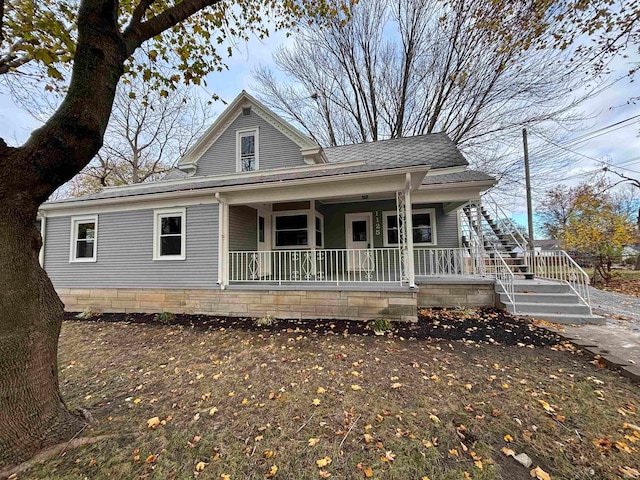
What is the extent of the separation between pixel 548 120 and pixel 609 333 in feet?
45.4

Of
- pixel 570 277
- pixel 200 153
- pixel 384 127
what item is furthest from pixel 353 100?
pixel 570 277

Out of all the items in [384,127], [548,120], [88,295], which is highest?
[384,127]

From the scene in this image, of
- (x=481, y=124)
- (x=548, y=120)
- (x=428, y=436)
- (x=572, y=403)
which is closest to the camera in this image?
(x=428, y=436)

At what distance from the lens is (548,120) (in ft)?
46.0

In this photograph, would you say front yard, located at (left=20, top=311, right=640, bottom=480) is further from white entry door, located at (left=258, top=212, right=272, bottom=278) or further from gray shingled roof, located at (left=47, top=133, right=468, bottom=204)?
gray shingled roof, located at (left=47, top=133, right=468, bottom=204)

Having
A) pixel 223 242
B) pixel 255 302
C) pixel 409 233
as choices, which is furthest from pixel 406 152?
pixel 255 302

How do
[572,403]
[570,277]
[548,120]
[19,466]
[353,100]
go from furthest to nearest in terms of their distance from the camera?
[353,100] < [548,120] < [570,277] < [572,403] < [19,466]

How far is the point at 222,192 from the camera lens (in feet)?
22.6

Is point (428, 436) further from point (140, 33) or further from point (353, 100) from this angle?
point (353, 100)

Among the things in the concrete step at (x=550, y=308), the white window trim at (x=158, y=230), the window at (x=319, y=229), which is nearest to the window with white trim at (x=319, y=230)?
the window at (x=319, y=229)

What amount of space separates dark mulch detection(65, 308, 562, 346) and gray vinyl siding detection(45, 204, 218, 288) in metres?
1.02

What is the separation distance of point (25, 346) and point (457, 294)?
750 centimetres

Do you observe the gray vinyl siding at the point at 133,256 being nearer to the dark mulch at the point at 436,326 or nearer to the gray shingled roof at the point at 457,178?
the dark mulch at the point at 436,326

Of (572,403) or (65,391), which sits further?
(65,391)
